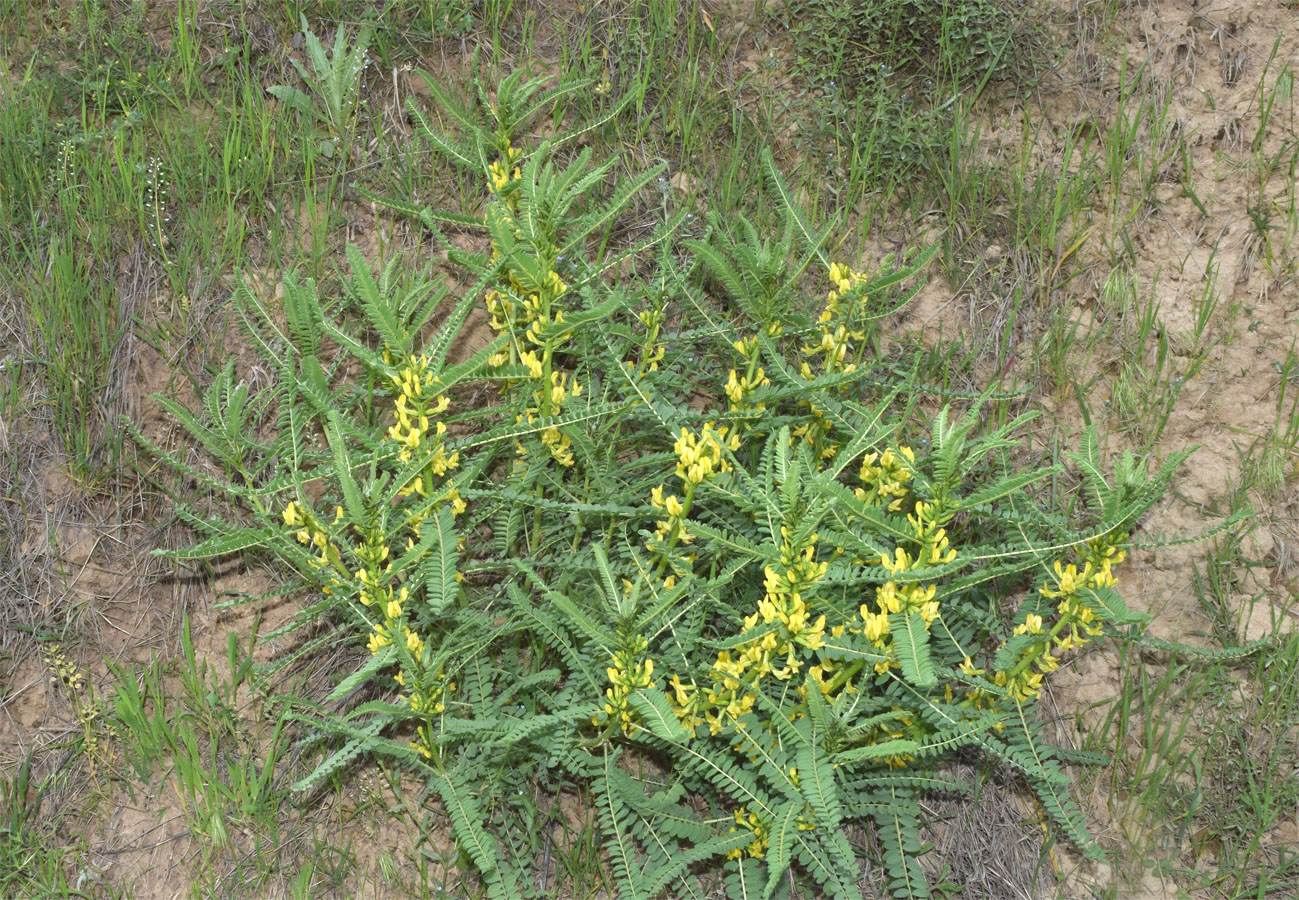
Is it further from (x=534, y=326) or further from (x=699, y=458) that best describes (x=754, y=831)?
(x=534, y=326)

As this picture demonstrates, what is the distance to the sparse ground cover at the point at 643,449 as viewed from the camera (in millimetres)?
2645

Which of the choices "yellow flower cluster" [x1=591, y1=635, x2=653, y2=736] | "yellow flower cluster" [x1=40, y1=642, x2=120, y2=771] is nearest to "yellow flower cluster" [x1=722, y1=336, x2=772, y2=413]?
"yellow flower cluster" [x1=591, y1=635, x2=653, y2=736]

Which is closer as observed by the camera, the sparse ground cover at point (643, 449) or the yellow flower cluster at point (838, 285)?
the sparse ground cover at point (643, 449)

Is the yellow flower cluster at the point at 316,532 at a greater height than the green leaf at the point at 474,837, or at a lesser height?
greater

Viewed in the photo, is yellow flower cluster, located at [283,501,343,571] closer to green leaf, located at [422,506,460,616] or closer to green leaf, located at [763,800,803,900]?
green leaf, located at [422,506,460,616]

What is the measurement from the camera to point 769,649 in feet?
8.15

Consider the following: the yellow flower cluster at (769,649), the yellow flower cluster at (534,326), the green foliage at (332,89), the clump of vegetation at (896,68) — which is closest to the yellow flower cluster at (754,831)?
the yellow flower cluster at (769,649)

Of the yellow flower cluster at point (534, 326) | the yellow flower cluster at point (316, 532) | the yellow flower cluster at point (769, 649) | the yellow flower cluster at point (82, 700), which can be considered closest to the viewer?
the yellow flower cluster at point (769, 649)

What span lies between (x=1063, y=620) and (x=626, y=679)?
0.99 meters

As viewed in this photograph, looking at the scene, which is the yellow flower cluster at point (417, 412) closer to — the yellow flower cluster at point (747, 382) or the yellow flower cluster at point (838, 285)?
the yellow flower cluster at point (747, 382)

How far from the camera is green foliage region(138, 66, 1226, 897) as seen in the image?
2.45 m

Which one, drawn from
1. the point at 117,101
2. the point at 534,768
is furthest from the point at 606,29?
the point at 534,768

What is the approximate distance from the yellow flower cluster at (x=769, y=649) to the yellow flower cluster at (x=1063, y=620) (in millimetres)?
435

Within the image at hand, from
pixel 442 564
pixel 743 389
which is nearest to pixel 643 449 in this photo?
Answer: pixel 743 389
